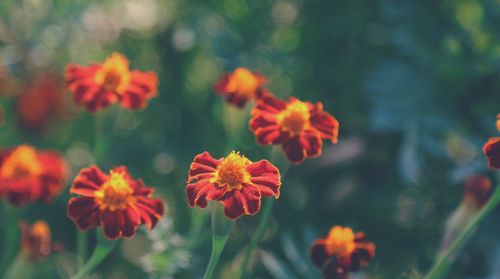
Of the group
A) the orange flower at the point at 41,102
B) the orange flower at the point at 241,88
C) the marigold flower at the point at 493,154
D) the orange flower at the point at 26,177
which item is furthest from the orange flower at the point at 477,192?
the orange flower at the point at 41,102

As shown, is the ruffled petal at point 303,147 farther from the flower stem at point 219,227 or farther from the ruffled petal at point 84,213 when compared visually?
the ruffled petal at point 84,213

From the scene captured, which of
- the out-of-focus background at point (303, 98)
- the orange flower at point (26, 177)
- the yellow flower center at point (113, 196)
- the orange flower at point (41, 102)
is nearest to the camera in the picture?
the yellow flower center at point (113, 196)

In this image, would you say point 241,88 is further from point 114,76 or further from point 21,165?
point 21,165

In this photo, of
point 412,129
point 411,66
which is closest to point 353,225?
point 412,129

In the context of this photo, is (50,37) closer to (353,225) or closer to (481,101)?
(353,225)

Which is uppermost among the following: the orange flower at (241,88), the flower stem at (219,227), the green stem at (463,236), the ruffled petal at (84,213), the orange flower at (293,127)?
the orange flower at (241,88)

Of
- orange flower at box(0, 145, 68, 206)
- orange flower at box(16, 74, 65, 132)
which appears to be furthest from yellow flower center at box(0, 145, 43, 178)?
orange flower at box(16, 74, 65, 132)
